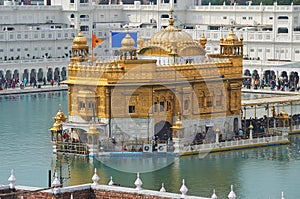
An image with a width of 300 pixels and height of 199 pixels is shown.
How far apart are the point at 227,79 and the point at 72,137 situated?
7.16m

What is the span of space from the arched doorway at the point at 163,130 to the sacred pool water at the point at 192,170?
1.94 meters

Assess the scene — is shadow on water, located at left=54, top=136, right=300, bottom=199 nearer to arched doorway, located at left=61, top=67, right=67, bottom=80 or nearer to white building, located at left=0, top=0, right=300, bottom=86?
white building, located at left=0, top=0, right=300, bottom=86

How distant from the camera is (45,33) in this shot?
317 ft

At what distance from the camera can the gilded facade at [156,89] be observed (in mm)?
54969

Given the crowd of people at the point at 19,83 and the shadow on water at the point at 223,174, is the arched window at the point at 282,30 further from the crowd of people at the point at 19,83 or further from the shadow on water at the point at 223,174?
the shadow on water at the point at 223,174

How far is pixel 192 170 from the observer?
50.7m

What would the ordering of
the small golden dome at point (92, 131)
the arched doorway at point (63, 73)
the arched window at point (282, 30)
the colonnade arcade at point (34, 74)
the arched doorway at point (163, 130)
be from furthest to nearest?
the arched window at point (282, 30) → the arched doorway at point (63, 73) → the colonnade arcade at point (34, 74) → the arched doorway at point (163, 130) → the small golden dome at point (92, 131)

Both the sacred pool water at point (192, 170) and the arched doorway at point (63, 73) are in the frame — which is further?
the arched doorway at point (63, 73)

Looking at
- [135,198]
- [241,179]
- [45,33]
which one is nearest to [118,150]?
[241,179]

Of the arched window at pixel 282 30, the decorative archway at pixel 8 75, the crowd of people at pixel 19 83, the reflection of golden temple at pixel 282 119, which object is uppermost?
the arched window at pixel 282 30

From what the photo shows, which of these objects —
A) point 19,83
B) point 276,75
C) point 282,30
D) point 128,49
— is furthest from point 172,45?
point 282,30

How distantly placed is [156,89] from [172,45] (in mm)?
2963

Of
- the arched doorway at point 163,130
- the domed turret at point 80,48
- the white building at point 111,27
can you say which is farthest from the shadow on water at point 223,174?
the white building at point 111,27

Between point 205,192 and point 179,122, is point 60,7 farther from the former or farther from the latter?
point 205,192
